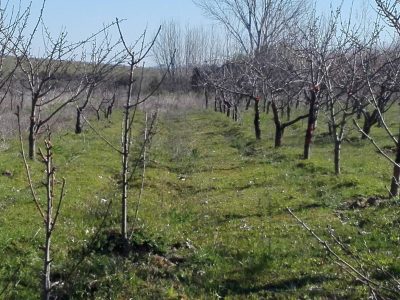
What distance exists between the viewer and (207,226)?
10.1m

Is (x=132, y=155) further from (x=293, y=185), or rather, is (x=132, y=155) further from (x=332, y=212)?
(x=332, y=212)

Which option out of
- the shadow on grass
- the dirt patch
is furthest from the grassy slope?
the dirt patch

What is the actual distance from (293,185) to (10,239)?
7467mm

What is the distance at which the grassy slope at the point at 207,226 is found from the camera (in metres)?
6.73

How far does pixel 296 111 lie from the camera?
43.2 m

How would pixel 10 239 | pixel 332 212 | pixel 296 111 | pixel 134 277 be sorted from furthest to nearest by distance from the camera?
pixel 296 111, pixel 332 212, pixel 10 239, pixel 134 277

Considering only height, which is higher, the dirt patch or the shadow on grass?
the shadow on grass

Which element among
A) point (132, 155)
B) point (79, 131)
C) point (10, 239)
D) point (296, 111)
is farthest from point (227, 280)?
point (296, 111)

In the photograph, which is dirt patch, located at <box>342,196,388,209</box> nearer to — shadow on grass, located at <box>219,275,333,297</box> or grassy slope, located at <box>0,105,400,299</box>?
grassy slope, located at <box>0,105,400,299</box>

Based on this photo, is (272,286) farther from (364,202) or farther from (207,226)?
(364,202)

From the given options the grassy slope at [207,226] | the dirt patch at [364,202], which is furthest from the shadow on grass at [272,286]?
the dirt patch at [364,202]

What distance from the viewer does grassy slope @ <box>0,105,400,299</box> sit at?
22.1 feet

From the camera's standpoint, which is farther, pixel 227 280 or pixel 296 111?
pixel 296 111

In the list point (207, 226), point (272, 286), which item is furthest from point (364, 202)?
point (272, 286)
